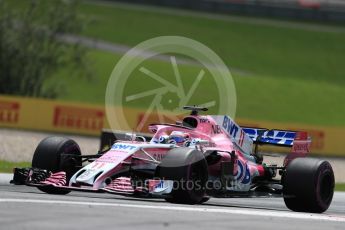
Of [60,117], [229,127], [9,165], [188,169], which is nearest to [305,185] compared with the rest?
[229,127]

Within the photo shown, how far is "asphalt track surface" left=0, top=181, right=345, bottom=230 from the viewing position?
36.7 feet

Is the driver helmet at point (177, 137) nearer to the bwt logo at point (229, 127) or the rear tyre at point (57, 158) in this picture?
the bwt logo at point (229, 127)

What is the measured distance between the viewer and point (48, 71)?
161 feet

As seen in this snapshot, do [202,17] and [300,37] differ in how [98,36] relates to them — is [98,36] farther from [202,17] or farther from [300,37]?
[300,37]

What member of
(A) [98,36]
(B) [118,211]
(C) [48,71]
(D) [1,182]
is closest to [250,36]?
(A) [98,36]

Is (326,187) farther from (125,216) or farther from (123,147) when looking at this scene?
(125,216)

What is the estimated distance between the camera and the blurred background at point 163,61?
1501 inches

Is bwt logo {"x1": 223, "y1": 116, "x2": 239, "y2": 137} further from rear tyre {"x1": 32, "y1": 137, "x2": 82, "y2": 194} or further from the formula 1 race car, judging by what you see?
rear tyre {"x1": 32, "y1": 137, "x2": 82, "y2": 194}

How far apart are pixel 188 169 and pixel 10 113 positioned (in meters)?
23.9

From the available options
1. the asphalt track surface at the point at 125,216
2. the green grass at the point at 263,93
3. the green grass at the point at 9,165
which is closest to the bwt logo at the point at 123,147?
the asphalt track surface at the point at 125,216

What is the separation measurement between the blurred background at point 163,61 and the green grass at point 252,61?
0.07 meters

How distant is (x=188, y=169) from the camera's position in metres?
14.8

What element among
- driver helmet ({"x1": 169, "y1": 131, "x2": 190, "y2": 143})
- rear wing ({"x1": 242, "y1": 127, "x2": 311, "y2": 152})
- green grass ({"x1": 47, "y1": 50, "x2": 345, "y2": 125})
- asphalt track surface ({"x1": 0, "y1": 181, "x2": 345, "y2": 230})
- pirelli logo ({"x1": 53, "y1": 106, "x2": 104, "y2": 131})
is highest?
green grass ({"x1": 47, "y1": 50, "x2": 345, "y2": 125})

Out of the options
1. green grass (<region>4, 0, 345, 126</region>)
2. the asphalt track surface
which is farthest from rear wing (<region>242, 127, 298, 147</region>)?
green grass (<region>4, 0, 345, 126</region>)
